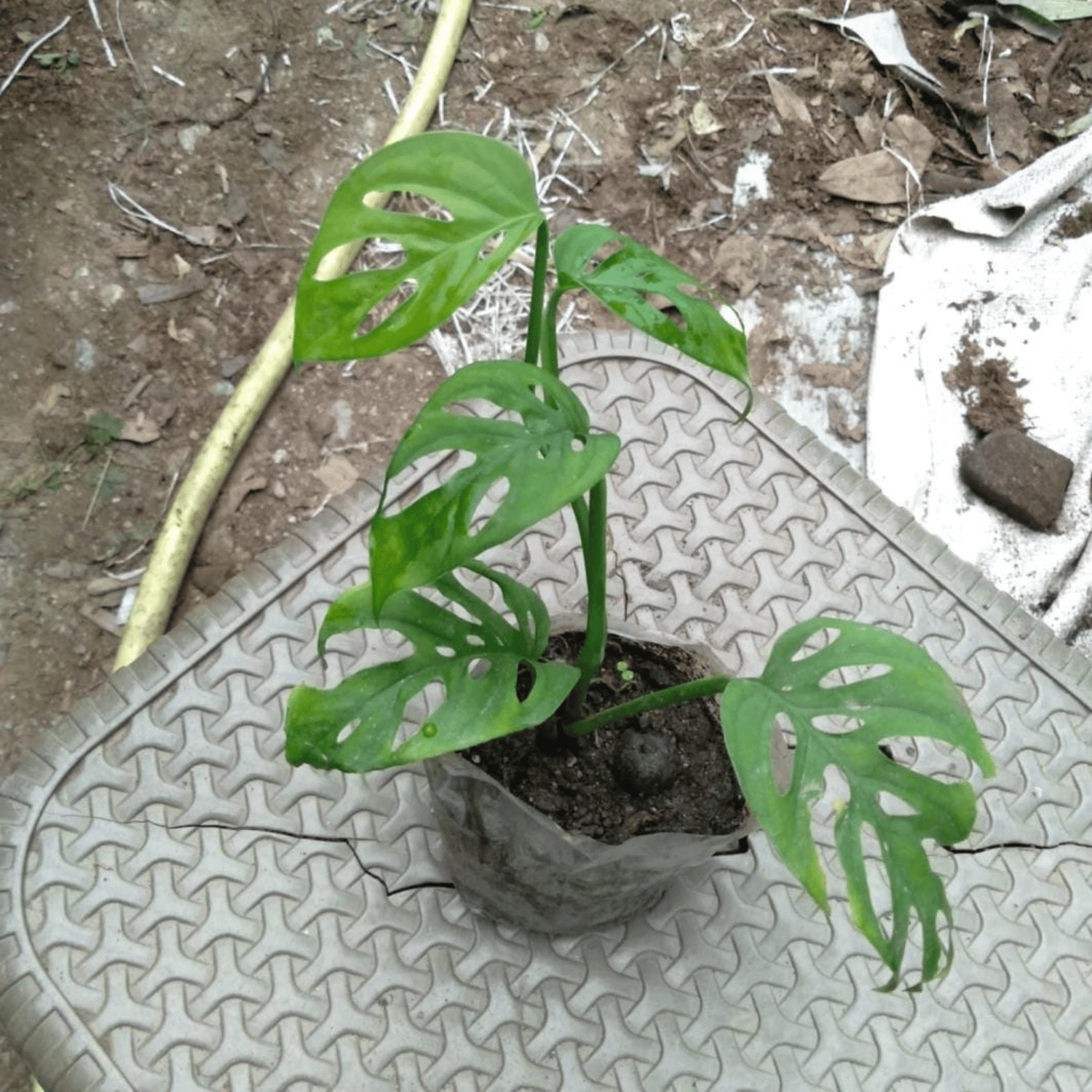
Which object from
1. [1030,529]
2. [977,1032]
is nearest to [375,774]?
[977,1032]

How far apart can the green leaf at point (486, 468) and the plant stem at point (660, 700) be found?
7.5 inches

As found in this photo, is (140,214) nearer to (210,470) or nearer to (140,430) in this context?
(140,430)

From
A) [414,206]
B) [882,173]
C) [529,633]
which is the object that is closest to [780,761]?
[529,633]

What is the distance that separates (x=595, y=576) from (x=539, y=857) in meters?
0.25

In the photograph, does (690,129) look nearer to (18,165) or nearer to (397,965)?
(18,165)

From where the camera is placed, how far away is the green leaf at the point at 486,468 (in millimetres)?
508

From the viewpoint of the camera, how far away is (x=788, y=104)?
5.95ft

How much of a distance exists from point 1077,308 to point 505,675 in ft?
4.26

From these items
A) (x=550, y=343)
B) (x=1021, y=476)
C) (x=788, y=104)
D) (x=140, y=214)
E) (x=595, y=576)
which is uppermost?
(x=550, y=343)

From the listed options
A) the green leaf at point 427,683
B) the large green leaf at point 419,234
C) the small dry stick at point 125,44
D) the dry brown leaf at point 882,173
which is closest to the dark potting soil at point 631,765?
the green leaf at point 427,683

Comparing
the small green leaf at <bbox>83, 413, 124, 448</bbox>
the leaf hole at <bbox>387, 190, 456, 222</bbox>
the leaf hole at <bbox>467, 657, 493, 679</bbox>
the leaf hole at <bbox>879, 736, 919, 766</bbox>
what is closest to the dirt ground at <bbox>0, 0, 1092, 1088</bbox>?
the small green leaf at <bbox>83, 413, 124, 448</bbox>

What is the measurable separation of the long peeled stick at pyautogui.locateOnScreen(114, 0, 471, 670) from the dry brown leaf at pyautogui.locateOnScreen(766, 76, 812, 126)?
61 centimetres

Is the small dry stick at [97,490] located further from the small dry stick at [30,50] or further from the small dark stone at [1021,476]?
the small dark stone at [1021,476]

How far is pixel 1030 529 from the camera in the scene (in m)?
1.50
